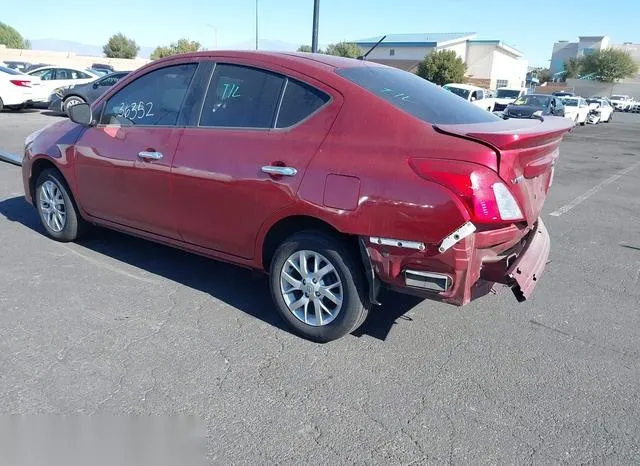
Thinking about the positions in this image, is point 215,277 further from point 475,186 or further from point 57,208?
point 475,186

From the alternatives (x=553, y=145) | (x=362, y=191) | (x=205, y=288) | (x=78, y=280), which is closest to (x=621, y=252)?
(x=553, y=145)

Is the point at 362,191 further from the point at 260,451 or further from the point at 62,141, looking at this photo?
the point at 62,141

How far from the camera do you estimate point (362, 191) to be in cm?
319

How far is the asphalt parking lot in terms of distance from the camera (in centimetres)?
270

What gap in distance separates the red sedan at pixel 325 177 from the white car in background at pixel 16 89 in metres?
15.4

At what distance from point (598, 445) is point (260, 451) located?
1.65 metres

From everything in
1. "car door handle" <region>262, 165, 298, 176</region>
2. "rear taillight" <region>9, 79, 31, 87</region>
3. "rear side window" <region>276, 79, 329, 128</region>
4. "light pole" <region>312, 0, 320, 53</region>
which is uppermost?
"light pole" <region>312, 0, 320, 53</region>

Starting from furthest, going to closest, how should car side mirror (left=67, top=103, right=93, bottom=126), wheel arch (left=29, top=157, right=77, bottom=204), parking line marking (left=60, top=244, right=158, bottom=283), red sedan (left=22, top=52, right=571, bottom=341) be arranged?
wheel arch (left=29, top=157, right=77, bottom=204)
car side mirror (left=67, top=103, right=93, bottom=126)
parking line marking (left=60, top=244, right=158, bottom=283)
red sedan (left=22, top=52, right=571, bottom=341)

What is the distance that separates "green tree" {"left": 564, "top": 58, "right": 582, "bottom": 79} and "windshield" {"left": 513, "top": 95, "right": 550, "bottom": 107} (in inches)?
2935

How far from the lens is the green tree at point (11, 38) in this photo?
3632 inches

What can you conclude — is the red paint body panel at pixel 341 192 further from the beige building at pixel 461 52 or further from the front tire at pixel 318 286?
the beige building at pixel 461 52

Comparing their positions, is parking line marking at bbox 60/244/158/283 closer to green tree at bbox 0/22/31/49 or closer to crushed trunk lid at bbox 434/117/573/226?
crushed trunk lid at bbox 434/117/573/226

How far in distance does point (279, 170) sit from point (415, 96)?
1.07m

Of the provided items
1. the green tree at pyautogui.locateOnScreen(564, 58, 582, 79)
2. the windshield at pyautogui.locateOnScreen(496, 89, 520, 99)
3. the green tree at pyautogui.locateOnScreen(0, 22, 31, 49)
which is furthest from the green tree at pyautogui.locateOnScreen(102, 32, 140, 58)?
the green tree at pyautogui.locateOnScreen(564, 58, 582, 79)
